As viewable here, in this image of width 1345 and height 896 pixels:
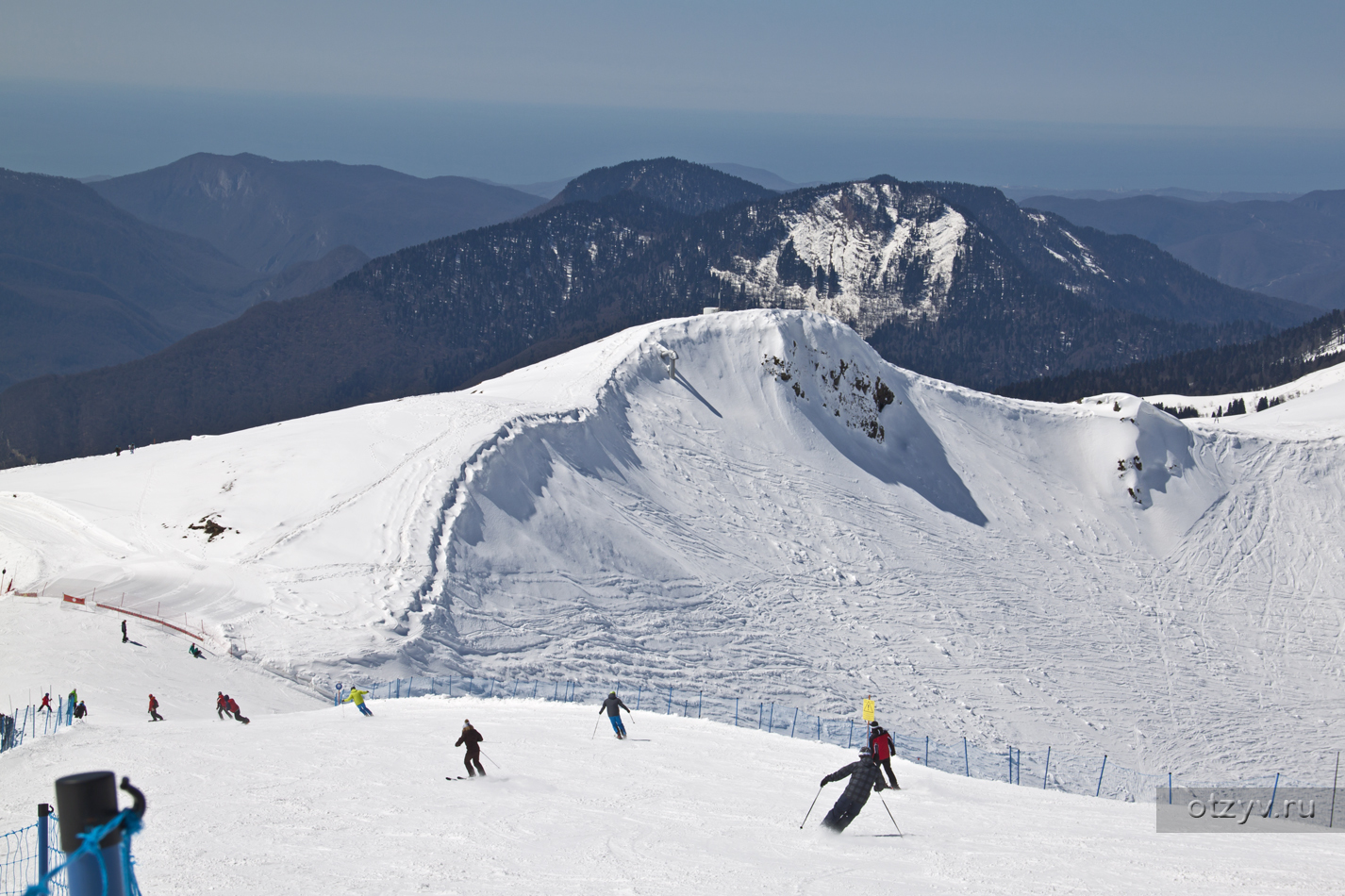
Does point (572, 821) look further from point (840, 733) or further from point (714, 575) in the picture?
point (714, 575)

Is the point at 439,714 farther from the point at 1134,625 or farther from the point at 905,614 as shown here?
the point at 1134,625

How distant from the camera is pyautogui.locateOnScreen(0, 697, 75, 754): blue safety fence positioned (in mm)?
22448

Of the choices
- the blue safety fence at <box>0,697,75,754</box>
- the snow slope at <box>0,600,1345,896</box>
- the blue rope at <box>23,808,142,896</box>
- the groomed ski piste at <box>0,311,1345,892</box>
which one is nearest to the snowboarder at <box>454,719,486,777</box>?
the snow slope at <box>0,600,1345,896</box>

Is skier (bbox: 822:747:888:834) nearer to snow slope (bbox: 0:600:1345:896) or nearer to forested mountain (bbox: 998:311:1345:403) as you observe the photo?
snow slope (bbox: 0:600:1345:896)

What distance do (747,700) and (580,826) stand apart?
88.3 feet

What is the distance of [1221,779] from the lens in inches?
1855

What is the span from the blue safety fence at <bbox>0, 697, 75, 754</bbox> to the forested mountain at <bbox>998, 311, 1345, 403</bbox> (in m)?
155

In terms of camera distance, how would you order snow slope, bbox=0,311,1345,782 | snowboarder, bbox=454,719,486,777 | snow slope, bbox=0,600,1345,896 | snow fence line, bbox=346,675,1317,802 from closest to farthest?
snow slope, bbox=0,600,1345,896 < snowboarder, bbox=454,719,486,777 < snow fence line, bbox=346,675,1317,802 < snow slope, bbox=0,311,1345,782

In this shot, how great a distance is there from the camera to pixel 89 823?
4.12 m

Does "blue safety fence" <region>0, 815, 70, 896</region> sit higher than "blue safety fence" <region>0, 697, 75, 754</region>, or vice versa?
"blue safety fence" <region>0, 815, 70, 896</region>

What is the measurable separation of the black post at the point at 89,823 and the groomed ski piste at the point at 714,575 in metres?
8.95

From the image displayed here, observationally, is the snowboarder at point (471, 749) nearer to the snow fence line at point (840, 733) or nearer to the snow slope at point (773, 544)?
the snow fence line at point (840, 733)

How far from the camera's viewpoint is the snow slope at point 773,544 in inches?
1587

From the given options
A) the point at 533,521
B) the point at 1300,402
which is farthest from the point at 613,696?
the point at 1300,402
